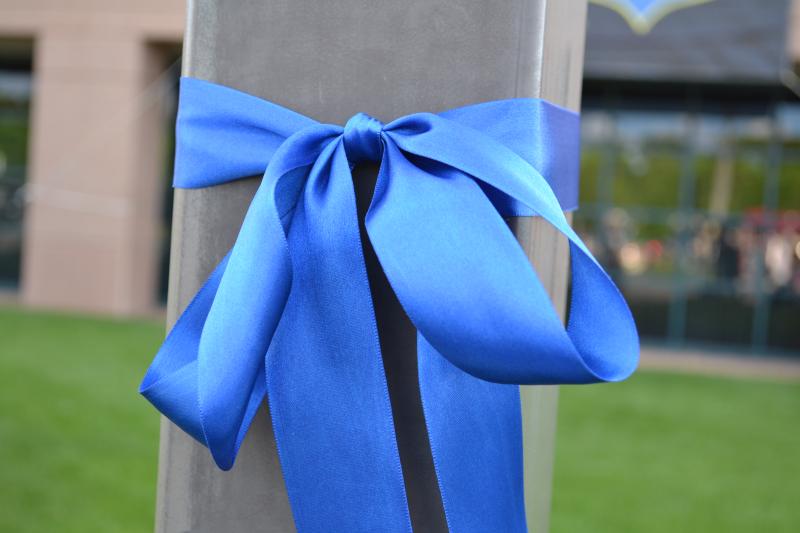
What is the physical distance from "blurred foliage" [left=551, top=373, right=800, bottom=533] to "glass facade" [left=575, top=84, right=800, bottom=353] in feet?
10.4

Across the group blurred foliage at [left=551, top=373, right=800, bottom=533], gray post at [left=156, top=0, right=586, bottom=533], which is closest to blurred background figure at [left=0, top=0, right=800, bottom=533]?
blurred foliage at [left=551, top=373, right=800, bottom=533]

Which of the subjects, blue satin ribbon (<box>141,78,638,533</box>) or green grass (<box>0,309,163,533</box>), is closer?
blue satin ribbon (<box>141,78,638,533</box>)

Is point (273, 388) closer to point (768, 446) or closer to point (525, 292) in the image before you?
point (525, 292)

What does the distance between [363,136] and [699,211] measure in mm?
13491

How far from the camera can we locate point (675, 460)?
23.4 feet

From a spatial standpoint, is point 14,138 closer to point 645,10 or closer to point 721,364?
point 645,10

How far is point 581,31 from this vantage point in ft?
4.45

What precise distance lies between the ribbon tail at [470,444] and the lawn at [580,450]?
4.17 metres

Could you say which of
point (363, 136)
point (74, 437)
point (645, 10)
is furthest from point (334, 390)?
point (645, 10)

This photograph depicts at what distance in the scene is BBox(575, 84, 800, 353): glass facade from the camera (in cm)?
1355

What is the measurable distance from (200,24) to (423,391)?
464 mm

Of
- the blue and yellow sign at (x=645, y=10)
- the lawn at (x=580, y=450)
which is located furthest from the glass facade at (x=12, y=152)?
the blue and yellow sign at (x=645, y=10)

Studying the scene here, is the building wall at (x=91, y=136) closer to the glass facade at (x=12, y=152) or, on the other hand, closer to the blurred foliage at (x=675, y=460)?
the glass facade at (x=12, y=152)

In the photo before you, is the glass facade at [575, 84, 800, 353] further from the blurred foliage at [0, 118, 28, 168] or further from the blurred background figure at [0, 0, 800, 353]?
the blurred foliage at [0, 118, 28, 168]
